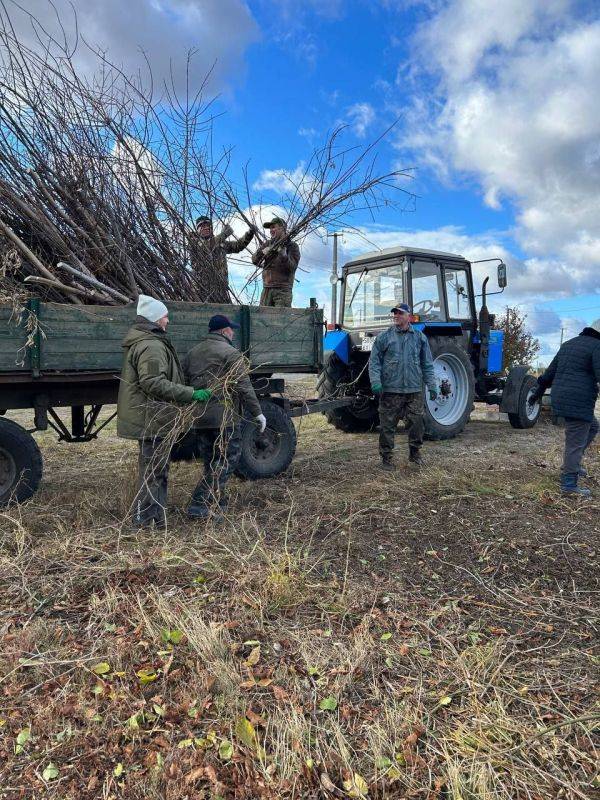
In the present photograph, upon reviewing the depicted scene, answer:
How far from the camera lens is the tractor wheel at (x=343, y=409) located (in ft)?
24.3

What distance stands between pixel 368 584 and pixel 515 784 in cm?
133

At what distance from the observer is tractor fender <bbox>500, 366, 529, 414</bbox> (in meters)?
8.50

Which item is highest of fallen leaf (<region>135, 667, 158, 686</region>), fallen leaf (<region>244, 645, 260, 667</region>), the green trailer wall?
the green trailer wall

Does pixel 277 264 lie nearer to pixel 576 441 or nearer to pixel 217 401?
pixel 217 401

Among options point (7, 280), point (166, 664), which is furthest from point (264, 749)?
point (7, 280)

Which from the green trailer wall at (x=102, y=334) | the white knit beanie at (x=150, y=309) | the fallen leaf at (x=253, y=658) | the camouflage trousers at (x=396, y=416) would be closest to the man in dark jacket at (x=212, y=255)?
the green trailer wall at (x=102, y=334)

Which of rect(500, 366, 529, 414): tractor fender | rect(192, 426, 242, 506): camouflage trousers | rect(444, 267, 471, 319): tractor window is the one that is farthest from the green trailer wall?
rect(500, 366, 529, 414): tractor fender

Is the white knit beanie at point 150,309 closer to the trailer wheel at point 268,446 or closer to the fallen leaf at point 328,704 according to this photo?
the trailer wheel at point 268,446

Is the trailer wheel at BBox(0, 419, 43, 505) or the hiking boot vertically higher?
the trailer wheel at BBox(0, 419, 43, 505)

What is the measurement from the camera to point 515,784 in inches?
69.3

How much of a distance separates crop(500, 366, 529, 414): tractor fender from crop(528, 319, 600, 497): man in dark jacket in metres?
3.67

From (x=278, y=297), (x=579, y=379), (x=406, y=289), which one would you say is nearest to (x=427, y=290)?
(x=406, y=289)

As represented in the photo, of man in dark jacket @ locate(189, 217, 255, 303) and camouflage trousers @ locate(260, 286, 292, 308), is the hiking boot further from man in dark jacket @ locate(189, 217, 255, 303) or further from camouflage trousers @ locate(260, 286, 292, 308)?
man in dark jacket @ locate(189, 217, 255, 303)

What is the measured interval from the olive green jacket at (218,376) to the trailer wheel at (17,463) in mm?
1255
